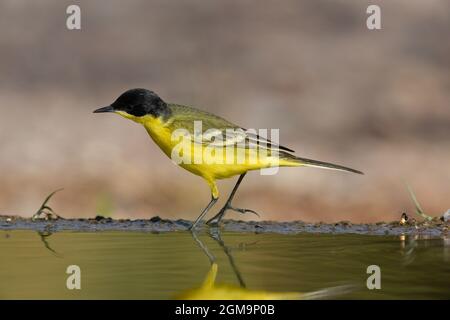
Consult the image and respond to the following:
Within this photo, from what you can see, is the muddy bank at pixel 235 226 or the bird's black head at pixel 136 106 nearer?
the muddy bank at pixel 235 226

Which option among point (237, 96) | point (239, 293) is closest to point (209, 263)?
point (239, 293)

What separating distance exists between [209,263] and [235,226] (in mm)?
1769

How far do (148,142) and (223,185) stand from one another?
1415 mm

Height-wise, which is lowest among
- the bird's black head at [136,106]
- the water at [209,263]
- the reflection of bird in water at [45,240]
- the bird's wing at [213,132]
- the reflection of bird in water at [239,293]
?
the reflection of bird in water at [239,293]

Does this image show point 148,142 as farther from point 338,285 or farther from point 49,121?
point 338,285

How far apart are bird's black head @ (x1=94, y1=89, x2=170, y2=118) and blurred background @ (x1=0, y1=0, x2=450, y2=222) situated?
2.90 m

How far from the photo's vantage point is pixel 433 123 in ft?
41.8

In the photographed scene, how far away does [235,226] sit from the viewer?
7.07 m

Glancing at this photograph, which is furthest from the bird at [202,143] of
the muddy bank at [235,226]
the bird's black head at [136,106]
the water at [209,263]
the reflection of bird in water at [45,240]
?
the reflection of bird in water at [45,240]

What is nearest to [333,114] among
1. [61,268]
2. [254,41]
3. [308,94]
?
[308,94]

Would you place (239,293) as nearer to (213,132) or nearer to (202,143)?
(202,143)

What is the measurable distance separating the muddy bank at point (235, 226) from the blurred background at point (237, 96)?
294 centimetres

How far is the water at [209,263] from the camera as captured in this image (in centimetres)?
456

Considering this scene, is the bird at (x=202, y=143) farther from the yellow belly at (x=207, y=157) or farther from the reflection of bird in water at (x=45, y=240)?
the reflection of bird in water at (x=45, y=240)
